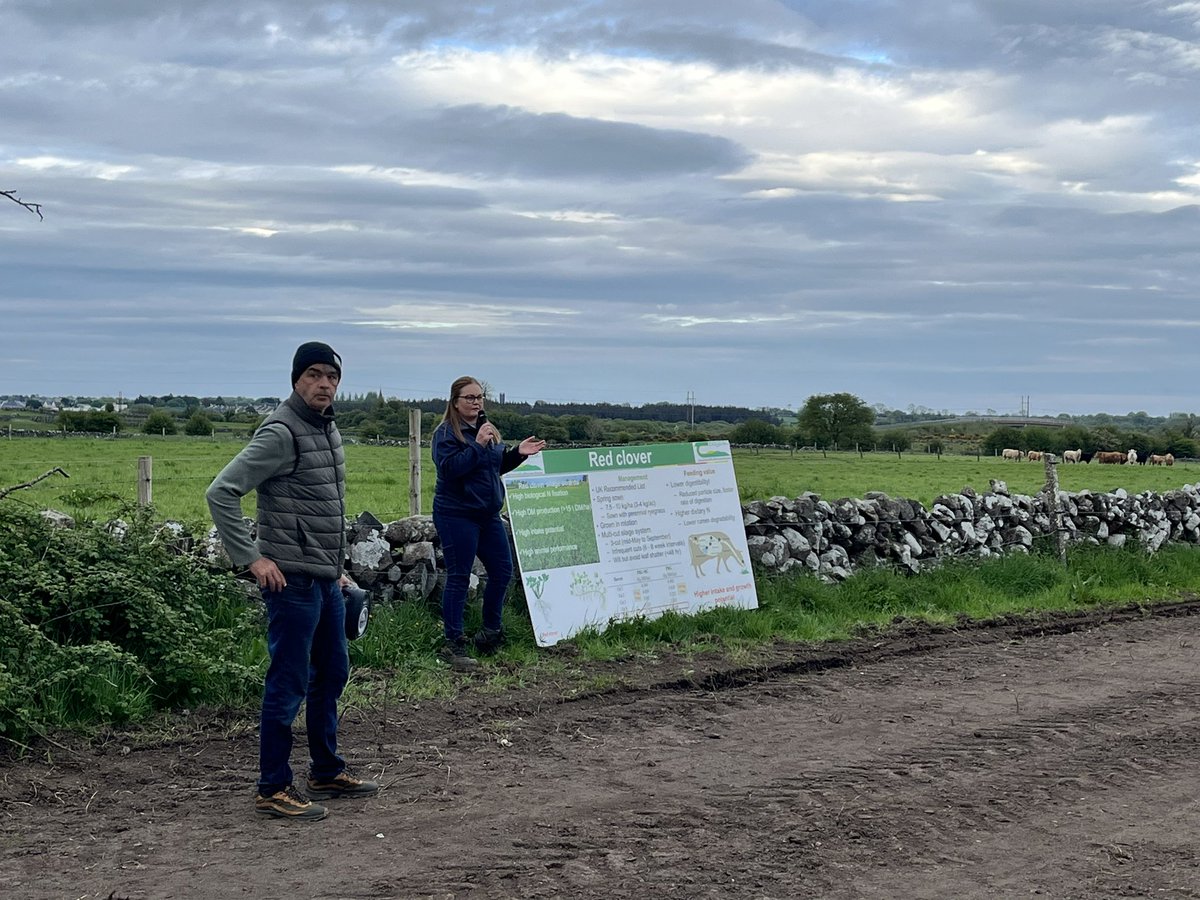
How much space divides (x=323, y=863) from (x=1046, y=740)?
4373mm

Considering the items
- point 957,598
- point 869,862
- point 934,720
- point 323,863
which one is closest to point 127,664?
point 323,863

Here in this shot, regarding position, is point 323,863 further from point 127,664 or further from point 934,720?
point 934,720

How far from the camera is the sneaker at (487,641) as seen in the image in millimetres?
8938

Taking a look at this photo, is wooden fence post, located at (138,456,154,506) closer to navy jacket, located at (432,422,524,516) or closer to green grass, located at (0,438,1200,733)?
green grass, located at (0,438,1200,733)

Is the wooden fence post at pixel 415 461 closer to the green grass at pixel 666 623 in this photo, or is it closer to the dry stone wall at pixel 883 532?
the green grass at pixel 666 623

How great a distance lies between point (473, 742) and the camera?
22.7 ft

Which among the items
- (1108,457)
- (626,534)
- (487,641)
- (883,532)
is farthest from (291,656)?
(1108,457)

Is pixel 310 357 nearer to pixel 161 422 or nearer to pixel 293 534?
pixel 293 534

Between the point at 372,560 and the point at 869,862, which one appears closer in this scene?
the point at 869,862

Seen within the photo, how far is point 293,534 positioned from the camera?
18.3 feet

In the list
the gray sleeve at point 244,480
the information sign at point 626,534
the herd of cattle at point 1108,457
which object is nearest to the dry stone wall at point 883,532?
the information sign at point 626,534

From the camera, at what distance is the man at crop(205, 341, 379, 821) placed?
5.50m

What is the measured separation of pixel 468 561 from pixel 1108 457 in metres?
61.1

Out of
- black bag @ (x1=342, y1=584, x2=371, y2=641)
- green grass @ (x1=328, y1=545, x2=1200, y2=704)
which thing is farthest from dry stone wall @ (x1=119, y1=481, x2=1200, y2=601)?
black bag @ (x1=342, y1=584, x2=371, y2=641)
